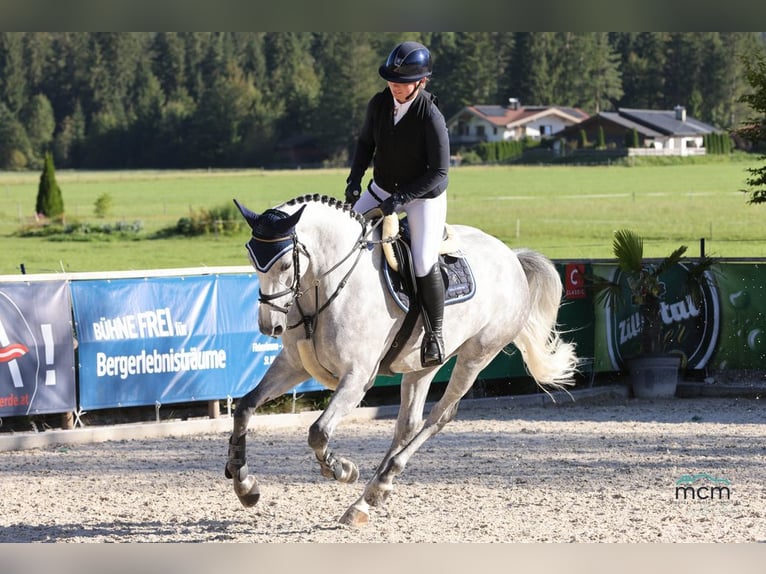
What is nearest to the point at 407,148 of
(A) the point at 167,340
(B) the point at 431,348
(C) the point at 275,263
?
(B) the point at 431,348

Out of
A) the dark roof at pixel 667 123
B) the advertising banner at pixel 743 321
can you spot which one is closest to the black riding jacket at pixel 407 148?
the advertising banner at pixel 743 321

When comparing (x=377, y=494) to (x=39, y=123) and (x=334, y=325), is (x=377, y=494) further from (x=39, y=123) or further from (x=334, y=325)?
(x=39, y=123)

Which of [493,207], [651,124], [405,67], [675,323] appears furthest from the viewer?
[651,124]

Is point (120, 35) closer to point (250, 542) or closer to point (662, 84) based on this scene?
point (662, 84)

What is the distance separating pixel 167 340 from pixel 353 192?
4.32 m

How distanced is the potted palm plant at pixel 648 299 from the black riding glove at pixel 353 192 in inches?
242

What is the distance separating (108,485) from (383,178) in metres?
3.28

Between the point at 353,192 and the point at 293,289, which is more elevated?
the point at 353,192

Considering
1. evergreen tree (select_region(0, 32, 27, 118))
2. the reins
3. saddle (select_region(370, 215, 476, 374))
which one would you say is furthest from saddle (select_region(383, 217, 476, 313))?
evergreen tree (select_region(0, 32, 27, 118))

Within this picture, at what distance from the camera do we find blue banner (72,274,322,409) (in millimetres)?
10367

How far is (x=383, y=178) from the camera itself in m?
6.89

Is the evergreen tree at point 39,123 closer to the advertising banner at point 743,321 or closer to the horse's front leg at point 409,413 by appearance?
the advertising banner at point 743,321

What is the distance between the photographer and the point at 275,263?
19.1 ft

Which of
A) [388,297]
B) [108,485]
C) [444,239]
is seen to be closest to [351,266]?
[388,297]
